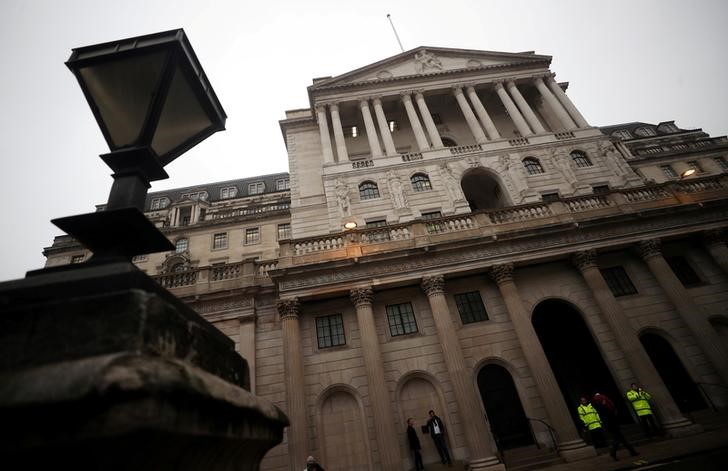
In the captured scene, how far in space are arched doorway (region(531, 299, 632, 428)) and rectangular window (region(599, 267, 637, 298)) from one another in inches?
91.7

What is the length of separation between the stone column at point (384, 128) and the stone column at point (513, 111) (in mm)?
9629

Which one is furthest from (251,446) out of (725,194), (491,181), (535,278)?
(725,194)

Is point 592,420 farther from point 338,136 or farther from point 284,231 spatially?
point 284,231

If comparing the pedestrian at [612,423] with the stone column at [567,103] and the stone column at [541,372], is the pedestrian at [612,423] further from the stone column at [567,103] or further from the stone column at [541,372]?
the stone column at [567,103]

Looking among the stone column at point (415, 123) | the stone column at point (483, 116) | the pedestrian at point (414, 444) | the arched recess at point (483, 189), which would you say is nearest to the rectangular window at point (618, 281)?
the arched recess at point (483, 189)

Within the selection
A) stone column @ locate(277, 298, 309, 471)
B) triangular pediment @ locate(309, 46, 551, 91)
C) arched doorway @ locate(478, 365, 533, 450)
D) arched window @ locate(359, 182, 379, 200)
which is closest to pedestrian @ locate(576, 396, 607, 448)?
arched doorway @ locate(478, 365, 533, 450)

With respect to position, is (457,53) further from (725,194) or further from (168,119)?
(168,119)

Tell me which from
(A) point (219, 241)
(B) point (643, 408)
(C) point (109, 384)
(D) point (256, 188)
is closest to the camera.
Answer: (C) point (109, 384)

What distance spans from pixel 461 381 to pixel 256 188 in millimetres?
38774

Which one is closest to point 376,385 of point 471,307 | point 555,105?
point 471,307

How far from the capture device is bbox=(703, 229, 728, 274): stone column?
641 inches

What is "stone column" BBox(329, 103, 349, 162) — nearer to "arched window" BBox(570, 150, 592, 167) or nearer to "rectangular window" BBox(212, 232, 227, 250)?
"arched window" BBox(570, 150, 592, 167)

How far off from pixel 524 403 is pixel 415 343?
5.10 m

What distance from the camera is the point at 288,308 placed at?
15.0 m
